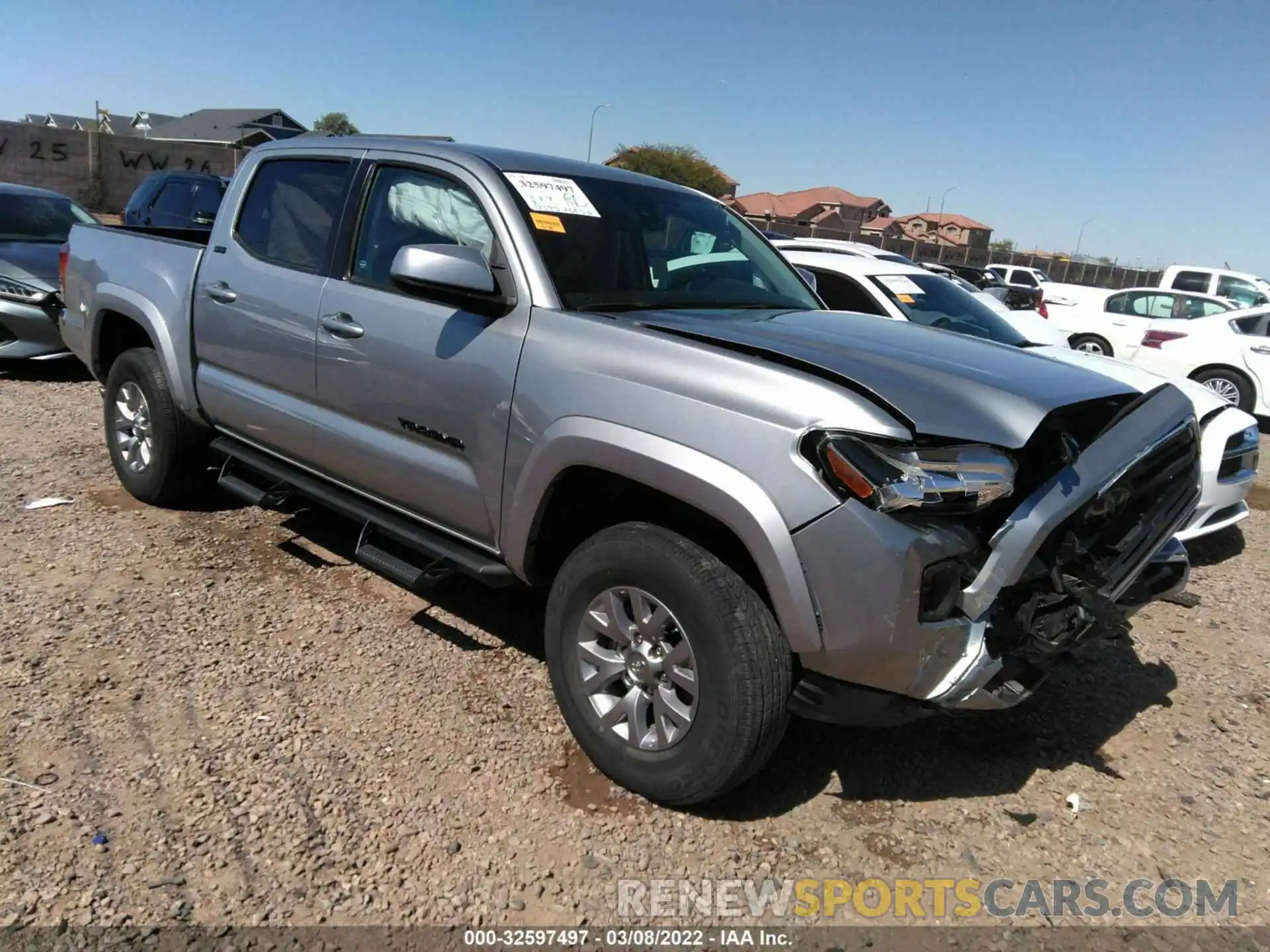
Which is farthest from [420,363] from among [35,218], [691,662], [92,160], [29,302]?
[92,160]

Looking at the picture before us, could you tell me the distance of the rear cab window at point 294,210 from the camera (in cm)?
391

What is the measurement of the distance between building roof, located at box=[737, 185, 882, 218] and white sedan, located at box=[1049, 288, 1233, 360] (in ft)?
202

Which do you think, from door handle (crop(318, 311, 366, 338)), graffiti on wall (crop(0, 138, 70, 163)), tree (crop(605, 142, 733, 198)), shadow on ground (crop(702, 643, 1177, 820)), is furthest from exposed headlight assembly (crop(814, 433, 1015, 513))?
tree (crop(605, 142, 733, 198))

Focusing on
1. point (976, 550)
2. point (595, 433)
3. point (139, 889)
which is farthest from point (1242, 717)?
point (139, 889)

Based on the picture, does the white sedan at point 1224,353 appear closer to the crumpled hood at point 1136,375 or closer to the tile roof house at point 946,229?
the crumpled hood at point 1136,375

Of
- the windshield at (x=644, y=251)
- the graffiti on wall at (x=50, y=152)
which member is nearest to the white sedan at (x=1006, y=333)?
the windshield at (x=644, y=251)

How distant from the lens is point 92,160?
94.6 ft

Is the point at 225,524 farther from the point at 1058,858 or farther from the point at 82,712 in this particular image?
the point at 1058,858

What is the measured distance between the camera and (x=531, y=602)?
4.32 m

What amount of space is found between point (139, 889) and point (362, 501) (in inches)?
68.0

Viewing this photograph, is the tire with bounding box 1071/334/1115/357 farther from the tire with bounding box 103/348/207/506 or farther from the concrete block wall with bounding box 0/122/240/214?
the concrete block wall with bounding box 0/122/240/214

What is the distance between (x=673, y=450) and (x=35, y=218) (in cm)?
882

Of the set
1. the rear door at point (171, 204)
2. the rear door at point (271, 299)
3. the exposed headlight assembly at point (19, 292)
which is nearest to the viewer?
the rear door at point (271, 299)

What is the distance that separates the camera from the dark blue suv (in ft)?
42.3
